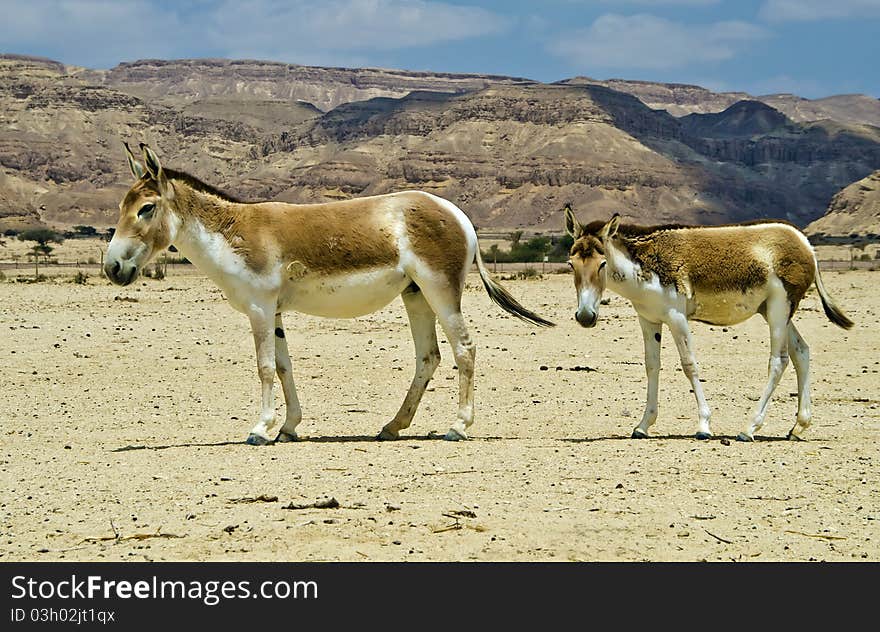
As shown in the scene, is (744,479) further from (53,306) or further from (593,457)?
(53,306)

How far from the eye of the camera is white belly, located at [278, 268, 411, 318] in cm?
1305

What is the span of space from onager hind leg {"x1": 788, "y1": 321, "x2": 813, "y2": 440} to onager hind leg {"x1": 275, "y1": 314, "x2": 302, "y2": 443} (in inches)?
210

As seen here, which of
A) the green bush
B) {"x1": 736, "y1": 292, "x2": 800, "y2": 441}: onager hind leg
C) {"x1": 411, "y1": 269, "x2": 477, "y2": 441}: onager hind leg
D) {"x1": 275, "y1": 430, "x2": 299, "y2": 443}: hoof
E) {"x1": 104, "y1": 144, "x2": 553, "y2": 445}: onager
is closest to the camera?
{"x1": 104, "y1": 144, "x2": 553, "y2": 445}: onager

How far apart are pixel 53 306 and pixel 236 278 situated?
62.7ft

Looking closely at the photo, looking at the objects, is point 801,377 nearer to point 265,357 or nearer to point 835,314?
point 835,314

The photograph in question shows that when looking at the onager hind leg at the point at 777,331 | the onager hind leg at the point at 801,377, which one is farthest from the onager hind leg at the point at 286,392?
the onager hind leg at the point at 801,377

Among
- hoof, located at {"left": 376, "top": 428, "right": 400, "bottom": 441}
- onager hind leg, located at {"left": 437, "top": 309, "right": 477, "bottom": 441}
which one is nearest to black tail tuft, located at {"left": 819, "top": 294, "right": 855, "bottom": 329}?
onager hind leg, located at {"left": 437, "top": 309, "right": 477, "bottom": 441}

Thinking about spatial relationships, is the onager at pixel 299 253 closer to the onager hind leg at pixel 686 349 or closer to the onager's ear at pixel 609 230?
the onager's ear at pixel 609 230

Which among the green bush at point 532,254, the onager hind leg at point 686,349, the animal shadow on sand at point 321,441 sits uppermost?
the onager hind leg at point 686,349

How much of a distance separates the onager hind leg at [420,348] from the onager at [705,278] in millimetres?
1737

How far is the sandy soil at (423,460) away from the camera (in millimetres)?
8539

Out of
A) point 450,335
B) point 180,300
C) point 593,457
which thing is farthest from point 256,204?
point 180,300

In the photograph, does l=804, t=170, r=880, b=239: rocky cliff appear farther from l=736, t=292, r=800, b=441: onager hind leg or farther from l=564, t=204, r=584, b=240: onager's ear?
l=564, t=204, r=584, b=240: onager's ear

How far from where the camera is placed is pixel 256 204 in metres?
13.8
